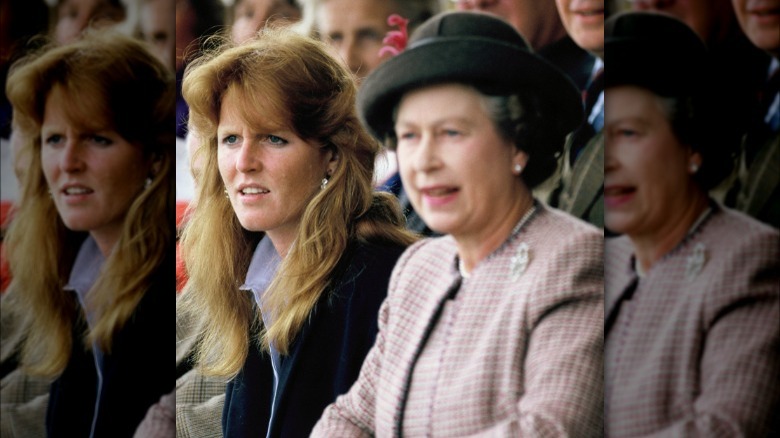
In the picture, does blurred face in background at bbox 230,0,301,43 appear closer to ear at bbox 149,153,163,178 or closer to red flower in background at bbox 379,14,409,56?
red flower in background at bbox 379,14,409,56

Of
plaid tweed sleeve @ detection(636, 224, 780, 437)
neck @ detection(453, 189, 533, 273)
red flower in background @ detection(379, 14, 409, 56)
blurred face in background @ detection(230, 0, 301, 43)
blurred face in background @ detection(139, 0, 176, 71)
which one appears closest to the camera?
plaid tweed sleeve @ detection(636, 224, 780, 437)

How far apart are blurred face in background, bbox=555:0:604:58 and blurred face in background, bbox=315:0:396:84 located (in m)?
0.62

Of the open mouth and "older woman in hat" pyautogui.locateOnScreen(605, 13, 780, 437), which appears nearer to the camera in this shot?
"older woman in hat" pyautogui.locateOnScreen(605, 13, 780, 437)

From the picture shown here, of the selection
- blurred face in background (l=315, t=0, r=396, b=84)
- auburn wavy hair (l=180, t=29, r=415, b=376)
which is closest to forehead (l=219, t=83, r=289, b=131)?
auburn wavy hair (l=180, t=29, r=415, b=376)

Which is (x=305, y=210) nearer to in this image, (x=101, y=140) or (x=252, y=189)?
(x=252, y=189)

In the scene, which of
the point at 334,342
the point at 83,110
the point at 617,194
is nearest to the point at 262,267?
the point at 334,342

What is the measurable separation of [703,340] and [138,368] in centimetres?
221

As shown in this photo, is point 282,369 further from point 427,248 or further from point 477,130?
point 477,130

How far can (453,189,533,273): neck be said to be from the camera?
3107 mm

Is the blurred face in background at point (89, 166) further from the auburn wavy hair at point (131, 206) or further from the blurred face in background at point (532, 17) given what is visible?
the blurred face in background at point (532, 17)

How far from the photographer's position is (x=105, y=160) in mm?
3920

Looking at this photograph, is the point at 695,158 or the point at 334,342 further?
A: the point at 334,342

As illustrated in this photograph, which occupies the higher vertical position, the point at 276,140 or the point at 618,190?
the point at 276,140

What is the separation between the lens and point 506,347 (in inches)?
116
